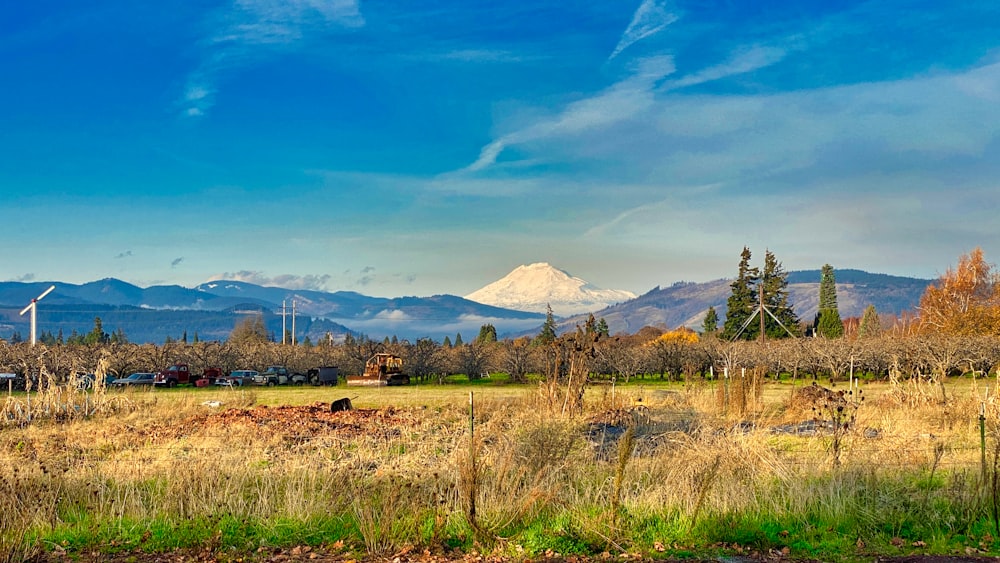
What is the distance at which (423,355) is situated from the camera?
44250 millimetres

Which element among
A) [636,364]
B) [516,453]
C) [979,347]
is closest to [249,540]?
[516,453]

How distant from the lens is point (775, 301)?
6650cm

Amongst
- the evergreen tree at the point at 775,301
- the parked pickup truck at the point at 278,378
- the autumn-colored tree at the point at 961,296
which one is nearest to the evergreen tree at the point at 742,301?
the evergreen tree at the point at 775,301

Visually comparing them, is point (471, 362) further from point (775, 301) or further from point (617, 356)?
point (775, 301)

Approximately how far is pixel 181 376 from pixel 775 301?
46159mm

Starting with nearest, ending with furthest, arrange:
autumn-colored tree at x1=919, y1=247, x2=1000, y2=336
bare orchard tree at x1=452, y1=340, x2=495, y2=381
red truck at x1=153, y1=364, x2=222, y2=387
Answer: red truck at x1=153, y1=364, x2=222, y2=387 < bare orchard tree at x1=452, y1=340, x2=495, y2=381 < autumn-colored tree at x1=919, y1=247, x2=1000, y2=336

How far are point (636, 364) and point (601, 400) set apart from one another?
22.0m

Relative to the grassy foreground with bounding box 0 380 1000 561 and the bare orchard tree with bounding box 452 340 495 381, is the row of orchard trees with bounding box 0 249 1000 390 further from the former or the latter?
the grassy foreground with bounding box 0 380 1000 561

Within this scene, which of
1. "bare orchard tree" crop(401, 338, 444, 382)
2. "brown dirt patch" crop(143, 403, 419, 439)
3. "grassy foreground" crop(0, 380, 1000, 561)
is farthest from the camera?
"bare orchard tree" crop(401, 338, 444, 382)

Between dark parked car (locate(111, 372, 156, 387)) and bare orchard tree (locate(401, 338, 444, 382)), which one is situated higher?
bare orchard tree (locate(401, 338, 444, 382))

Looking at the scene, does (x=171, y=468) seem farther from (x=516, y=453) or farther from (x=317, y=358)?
(x=317, y=358)

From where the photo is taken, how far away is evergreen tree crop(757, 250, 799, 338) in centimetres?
6312

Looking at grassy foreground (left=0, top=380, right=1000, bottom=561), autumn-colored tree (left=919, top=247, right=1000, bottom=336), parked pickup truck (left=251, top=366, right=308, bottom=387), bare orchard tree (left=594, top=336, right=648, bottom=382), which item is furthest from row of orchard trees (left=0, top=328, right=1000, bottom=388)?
grassy foreground (left=0, top=380, right=1000, bottom=561)

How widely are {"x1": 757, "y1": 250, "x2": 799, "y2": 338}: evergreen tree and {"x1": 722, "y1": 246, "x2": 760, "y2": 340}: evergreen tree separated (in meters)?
0.94
